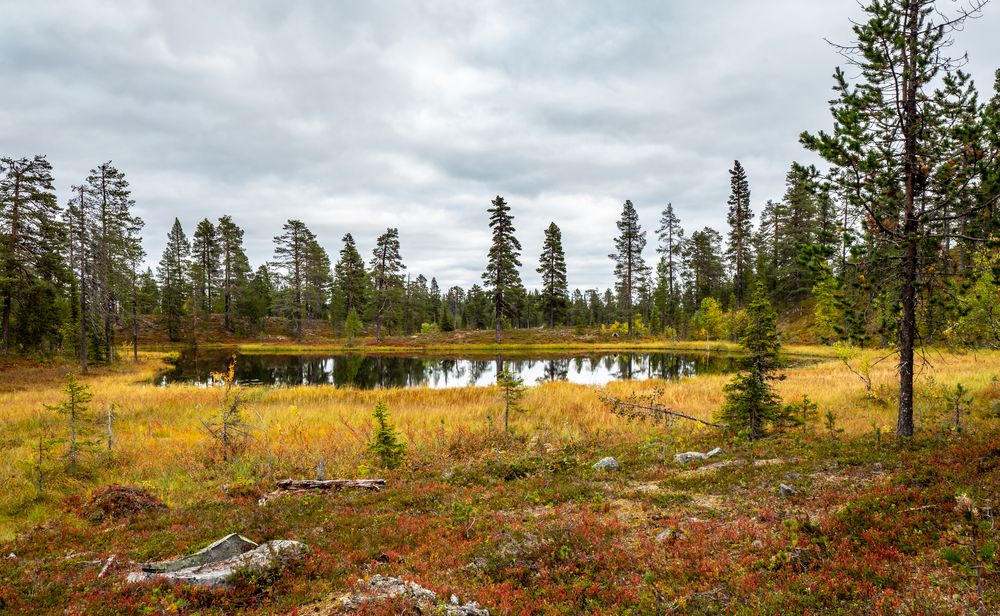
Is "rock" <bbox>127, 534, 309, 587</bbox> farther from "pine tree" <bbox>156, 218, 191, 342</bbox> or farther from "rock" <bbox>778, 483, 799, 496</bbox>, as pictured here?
"pine tree" <bbox>156, 218, 191, 342</bbox>

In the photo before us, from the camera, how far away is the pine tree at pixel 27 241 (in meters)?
31.4

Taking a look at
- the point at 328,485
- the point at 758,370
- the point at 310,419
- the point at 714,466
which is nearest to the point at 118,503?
the point at 328,485

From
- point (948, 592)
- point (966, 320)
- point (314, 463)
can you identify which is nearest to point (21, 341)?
point (314, 463)

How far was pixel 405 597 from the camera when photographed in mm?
4609

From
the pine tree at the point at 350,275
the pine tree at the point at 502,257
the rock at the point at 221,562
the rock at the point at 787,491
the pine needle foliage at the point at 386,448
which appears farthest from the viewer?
the pine tree at the point at 350,275

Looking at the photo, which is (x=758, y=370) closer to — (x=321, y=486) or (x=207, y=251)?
(x=321, y=486)

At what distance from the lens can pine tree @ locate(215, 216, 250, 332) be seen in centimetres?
7125

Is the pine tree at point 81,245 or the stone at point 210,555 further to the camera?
the pine tree at point 81,245

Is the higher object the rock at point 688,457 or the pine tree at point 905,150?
the pine tree at point 905,150

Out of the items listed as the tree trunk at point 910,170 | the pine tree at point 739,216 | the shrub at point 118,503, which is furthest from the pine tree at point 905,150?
the pine tree at point 739,216

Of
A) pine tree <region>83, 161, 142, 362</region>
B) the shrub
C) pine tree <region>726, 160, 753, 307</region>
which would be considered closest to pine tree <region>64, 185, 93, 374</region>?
pine tree <region>83, 161, 142, 362</region>

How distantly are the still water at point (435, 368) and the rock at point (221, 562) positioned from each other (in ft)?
75.9

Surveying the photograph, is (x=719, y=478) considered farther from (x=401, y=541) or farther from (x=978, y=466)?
(x=401, y=541)

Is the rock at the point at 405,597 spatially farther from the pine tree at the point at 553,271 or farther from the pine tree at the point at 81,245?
the pine tree at the point at 553,271
